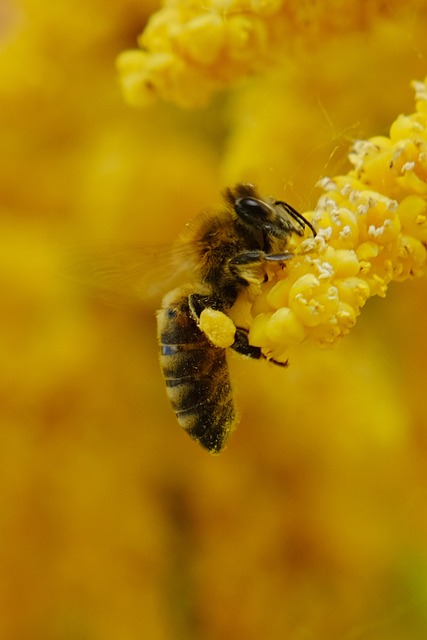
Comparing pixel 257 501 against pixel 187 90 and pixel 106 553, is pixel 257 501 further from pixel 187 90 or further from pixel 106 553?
pixel 187 90

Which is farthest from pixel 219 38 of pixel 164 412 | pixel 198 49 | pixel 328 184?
pixel 164 412

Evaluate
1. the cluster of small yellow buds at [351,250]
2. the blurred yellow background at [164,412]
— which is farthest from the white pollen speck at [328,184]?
the blurred yellow background at [164,412]

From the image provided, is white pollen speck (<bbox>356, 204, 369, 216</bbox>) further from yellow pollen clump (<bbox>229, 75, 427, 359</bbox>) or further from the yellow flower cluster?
the yellow flower cluster

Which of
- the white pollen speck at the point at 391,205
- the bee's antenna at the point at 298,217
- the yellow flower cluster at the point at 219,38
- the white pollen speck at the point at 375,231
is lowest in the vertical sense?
the white pollen speck at the point at 375,231

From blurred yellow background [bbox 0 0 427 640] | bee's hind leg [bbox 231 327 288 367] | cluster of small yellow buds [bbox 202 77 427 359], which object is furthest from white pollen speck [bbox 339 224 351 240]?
blurred yellow background [bbox 0 0 427 640]

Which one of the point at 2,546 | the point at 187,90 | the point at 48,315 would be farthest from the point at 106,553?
the point at 187,90

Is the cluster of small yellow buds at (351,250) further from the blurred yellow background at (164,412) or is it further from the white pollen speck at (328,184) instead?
the blurred yellow background at (164,412)

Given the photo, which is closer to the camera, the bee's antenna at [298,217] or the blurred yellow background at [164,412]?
the bee's antenna at [298,217]
